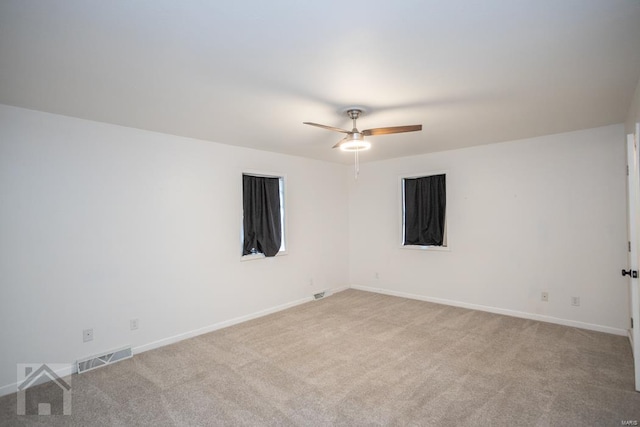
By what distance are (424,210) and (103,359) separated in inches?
185

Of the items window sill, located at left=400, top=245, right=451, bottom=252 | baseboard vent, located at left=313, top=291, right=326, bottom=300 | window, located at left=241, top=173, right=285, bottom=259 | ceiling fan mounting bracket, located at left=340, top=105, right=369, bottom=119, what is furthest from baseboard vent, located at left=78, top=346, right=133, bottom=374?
window sill, located at left=400, top=245, right=451, bottom=252

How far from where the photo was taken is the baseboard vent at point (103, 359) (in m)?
3.07

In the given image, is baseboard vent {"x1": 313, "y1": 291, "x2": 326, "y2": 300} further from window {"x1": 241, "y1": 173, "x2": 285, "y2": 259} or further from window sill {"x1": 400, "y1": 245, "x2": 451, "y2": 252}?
window sill {"x1": 400, "y1": 245, "x2": 451, "y2": 252}

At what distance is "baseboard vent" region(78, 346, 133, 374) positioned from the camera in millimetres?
3074

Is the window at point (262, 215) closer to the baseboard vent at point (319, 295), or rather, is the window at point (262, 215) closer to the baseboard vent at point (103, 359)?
the baseboard vent at point (319, 295)

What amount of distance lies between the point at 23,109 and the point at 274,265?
3.34 metres

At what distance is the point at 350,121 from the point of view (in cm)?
338

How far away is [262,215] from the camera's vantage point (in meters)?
4.76

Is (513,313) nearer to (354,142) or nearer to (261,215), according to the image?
(354,142)

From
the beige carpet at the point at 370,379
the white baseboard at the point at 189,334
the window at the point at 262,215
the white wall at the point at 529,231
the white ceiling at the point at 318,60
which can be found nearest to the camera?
the white ceiling at the point at 318,60

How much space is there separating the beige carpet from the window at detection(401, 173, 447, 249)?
148 cm

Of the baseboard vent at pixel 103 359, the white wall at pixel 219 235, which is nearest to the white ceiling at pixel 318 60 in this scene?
the white wall at pixel 219 235

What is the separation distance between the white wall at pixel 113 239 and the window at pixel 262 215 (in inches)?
5.5

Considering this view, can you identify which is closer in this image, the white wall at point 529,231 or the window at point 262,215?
the white wall at point 529,231
